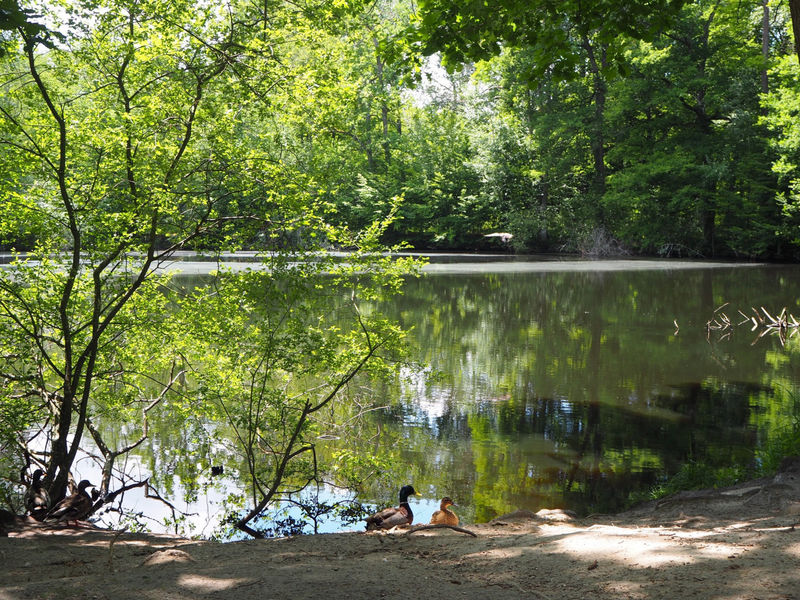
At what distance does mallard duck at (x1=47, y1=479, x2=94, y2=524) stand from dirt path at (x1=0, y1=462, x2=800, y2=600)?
1058 mm

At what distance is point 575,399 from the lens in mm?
11891

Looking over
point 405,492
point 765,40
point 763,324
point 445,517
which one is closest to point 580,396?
point 405,492

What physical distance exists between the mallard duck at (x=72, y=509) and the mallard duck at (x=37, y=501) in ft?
0.48

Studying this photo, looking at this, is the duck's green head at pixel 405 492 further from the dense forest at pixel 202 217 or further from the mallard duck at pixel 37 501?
the mallard duck at pixel 37 501

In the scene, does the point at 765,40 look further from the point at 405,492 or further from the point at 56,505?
the point at 56,505

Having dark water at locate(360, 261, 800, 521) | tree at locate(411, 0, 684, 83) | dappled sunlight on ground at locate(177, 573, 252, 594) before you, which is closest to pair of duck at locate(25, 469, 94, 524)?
dappled sunlight on ground at locate(177, 573, 252, 594)

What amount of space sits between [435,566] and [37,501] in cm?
465

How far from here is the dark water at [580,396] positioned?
28.0 feet

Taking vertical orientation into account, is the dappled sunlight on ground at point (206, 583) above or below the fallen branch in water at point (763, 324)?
above

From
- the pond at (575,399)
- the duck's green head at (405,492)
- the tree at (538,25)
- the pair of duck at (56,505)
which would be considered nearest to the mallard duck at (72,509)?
the pair of duck at (56,505)

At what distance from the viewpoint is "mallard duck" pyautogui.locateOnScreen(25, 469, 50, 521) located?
271 inches

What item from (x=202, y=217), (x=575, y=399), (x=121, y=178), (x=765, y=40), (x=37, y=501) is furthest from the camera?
(x=765, y=40)

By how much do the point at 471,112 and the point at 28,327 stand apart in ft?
148

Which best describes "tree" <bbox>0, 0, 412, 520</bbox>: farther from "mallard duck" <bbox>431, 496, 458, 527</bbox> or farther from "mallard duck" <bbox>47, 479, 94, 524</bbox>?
"mallard duck" <bbox>431, 496, 458, 527</bbox>
